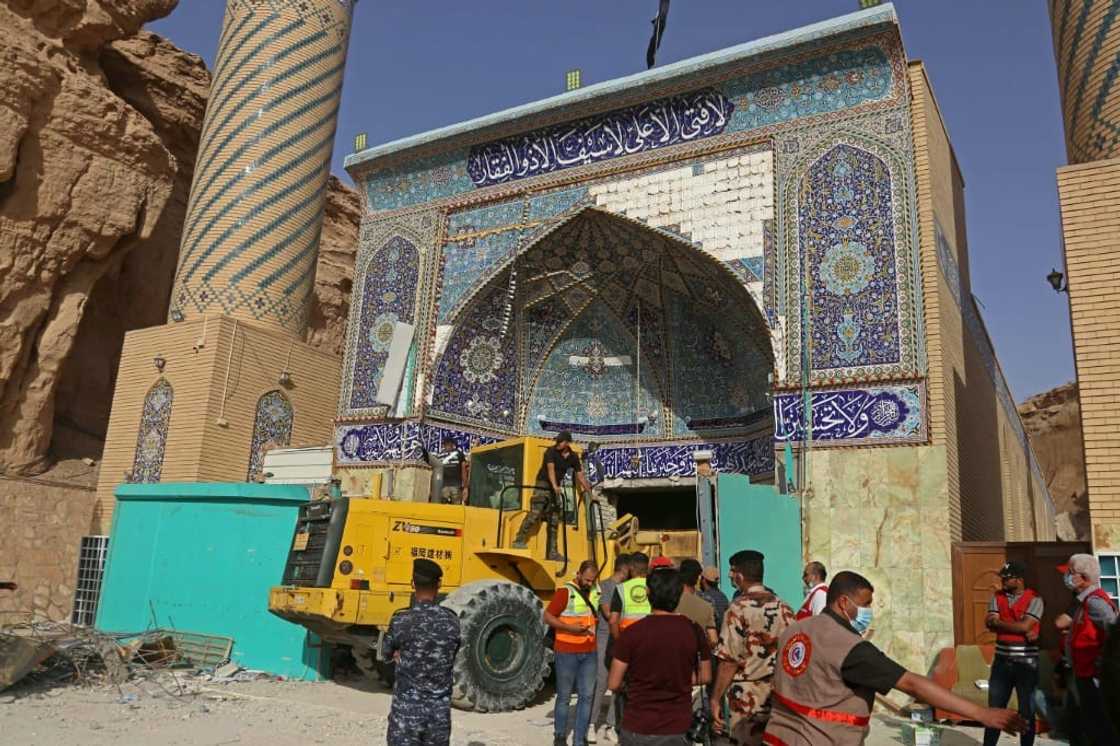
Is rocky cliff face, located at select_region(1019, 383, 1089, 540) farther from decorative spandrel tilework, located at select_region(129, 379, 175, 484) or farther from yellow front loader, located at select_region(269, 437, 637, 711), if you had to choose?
decorative spandrel tilework, located at select_region(129, 379, 175, 484)

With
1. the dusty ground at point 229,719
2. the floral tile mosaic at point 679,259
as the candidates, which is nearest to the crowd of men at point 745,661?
the dusty ground at point 229,719

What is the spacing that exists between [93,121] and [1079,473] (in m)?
27.8

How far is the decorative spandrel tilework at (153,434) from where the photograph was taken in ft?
34.6

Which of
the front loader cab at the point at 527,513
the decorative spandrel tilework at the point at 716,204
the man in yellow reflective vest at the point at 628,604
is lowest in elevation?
the man in yellow reflective vest at the point at 628,604

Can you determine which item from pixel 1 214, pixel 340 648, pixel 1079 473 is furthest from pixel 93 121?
pixel 1079 473

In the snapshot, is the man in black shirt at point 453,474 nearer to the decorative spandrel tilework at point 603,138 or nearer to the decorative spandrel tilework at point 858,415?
the decorative spandrel tilework at point 858,415

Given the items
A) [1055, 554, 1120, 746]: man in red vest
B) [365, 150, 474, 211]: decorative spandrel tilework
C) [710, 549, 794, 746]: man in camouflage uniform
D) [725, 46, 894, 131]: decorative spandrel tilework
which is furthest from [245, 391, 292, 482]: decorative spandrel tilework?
[1055, 554, 1120, 746]: man in red vest

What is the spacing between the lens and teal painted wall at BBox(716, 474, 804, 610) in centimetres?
732

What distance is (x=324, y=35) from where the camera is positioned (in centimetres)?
1230

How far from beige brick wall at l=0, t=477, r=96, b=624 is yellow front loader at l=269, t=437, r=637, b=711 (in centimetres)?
467

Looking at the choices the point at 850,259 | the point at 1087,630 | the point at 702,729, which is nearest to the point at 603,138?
the point at 850,259

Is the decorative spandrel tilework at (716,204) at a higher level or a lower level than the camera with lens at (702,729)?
higher

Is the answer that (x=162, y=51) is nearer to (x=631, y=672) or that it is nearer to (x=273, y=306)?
Answer: (x=273, y=306)

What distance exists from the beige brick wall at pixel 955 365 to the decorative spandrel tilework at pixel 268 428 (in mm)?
7664
